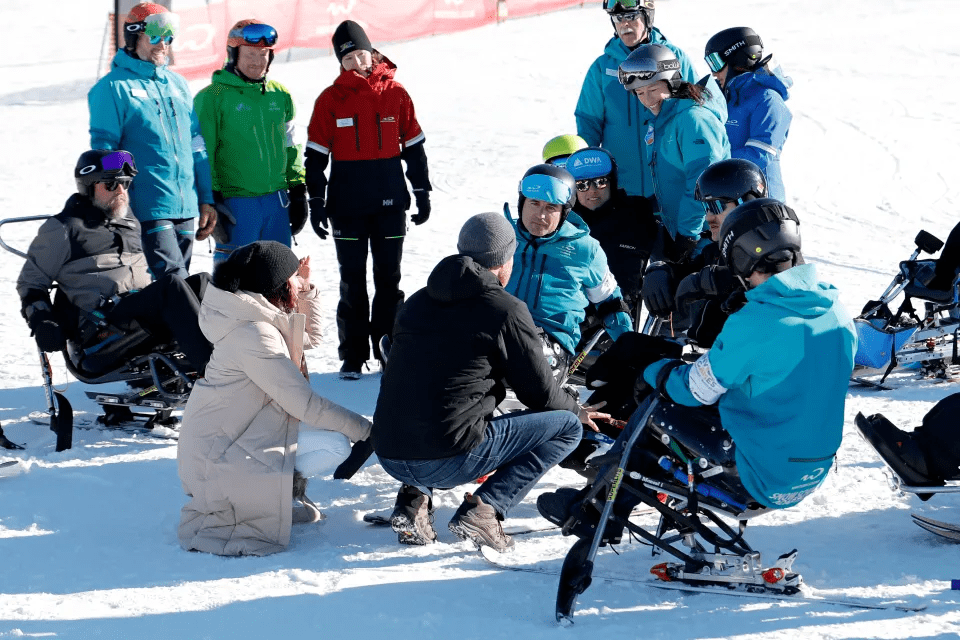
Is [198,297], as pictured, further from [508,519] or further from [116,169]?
[508,519]

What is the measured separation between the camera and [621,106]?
700 centimetres

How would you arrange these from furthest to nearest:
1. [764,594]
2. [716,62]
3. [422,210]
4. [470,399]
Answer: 1. [716,62]
2. [422,210]
3. [470,399]
4. [764,594]

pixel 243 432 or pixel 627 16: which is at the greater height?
pixel 627 16

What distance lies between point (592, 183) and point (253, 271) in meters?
2.37

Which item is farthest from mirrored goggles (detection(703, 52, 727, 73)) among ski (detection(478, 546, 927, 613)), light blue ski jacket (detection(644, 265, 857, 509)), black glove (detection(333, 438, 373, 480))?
ski (detection(478, 546, 927, 613))

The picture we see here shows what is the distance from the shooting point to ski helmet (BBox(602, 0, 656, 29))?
6988 mm

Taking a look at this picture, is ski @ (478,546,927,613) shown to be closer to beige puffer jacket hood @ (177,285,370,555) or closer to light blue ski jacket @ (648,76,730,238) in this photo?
beige puffer jacket hood @ (177,285,370,555)

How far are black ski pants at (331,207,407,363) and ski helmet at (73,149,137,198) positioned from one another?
1451 mm

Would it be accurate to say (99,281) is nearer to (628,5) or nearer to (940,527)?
(628,5)

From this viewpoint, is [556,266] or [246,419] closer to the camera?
[246,419]

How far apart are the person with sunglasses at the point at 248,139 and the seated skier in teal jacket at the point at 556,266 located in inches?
75.6

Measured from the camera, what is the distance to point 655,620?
387 cm

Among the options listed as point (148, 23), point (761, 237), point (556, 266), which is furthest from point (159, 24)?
point (761, 237)

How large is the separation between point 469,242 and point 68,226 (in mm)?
2416
